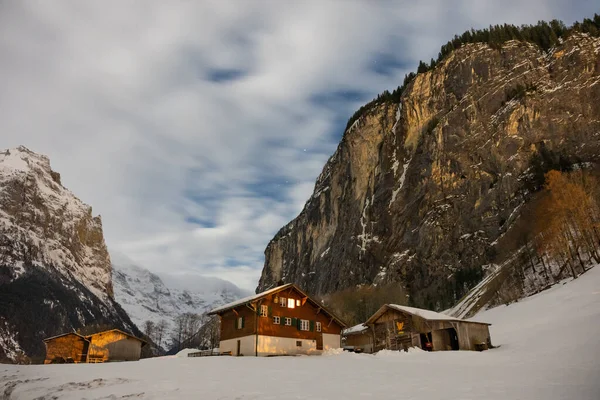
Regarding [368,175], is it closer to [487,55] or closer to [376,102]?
[376,102]

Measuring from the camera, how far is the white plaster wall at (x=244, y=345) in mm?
40241

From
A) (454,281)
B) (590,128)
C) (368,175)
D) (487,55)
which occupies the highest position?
(487,55)

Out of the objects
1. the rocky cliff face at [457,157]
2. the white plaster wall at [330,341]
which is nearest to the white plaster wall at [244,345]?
the white plaster wall at [330,341]

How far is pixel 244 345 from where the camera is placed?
41312 millimetres

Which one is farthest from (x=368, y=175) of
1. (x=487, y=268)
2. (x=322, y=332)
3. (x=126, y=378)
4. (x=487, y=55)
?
(x=126, y=378)

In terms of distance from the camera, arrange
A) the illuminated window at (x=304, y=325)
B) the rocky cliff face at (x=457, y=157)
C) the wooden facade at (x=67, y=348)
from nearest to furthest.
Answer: the illuminated window at (x=304, y=325) < the wooden facade at (x=67, y=348) < the rocky cliff face at (x=457, y=157)

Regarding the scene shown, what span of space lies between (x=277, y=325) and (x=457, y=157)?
285ft

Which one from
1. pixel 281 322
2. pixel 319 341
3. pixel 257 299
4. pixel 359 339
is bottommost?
pixel 319 341

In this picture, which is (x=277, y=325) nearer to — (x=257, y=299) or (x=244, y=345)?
(x=257, y=299)

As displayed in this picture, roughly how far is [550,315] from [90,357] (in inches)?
2245

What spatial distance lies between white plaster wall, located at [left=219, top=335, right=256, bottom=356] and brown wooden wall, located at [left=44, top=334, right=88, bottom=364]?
88.8ft

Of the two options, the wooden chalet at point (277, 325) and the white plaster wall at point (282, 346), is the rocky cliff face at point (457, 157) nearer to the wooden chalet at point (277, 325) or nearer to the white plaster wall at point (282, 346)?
the wooden chalet at point (277, 325)

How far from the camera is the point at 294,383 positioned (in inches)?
674

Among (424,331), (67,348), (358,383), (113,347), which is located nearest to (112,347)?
(113,347)
